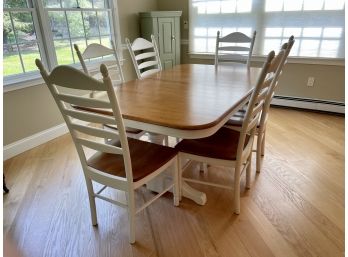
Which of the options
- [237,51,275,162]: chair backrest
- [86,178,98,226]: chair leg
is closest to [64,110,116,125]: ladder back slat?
[86,178,98,226]: chair leg

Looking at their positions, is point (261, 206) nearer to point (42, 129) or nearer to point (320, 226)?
point (320, 226)

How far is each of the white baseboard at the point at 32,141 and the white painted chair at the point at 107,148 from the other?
1336 mm

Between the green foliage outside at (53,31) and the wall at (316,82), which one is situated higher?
the green foliage outside at (53,31)

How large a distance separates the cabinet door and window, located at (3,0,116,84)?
725 millimetres

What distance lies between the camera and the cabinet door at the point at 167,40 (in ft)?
11.1

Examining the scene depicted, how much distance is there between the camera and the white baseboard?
237 cm

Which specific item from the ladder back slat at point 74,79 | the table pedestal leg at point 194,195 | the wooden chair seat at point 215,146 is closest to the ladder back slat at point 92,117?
the ladder back slat at point 74,79

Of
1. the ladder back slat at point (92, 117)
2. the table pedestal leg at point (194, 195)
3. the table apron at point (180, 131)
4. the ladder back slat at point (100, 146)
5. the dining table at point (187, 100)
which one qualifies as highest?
the ladder back slat at point (92, 117)

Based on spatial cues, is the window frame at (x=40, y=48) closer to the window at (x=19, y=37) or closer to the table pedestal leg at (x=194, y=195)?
the window at (x=19, y=37)

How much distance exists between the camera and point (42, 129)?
8.66ft

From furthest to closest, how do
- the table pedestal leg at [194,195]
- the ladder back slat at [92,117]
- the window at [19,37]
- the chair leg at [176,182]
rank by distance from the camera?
1. the window at [19,37]
2. the table pedestal leg at [194,195]
3. the chair leg at [176,182]
4. the ladder back slat at [92,117]

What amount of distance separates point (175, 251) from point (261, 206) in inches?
26.5

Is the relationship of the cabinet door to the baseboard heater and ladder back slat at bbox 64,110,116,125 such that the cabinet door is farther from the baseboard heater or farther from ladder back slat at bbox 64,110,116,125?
ladder back slat at bbox 64,110,116,125

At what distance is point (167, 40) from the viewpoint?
3492mm
